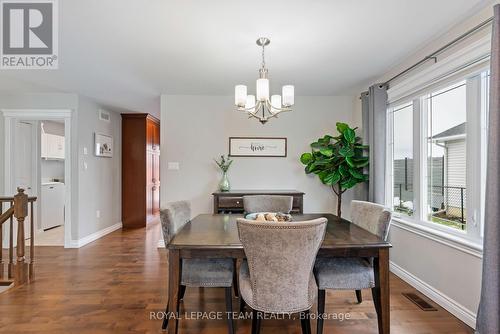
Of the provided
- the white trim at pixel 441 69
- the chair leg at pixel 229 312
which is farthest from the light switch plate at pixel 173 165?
the white trim at pixel 441 69

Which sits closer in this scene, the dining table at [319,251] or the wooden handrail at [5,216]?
the dining table at [319,251]

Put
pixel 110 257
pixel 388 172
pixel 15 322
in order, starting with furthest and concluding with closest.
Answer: pixel 110 257 < pixel 388 172 < pixel 15 322

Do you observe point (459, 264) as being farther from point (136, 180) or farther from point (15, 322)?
point (136, 180)

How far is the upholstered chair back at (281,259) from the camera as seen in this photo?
60.1 inches

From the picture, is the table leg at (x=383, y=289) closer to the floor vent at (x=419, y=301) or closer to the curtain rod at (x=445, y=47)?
the floor vent at (x=419, y=301)

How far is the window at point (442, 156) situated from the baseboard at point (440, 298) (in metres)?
0.56

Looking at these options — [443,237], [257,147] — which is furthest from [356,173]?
[257,147]

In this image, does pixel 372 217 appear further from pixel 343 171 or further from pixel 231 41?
pixel 231 41

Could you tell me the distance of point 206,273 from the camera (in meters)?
1.97

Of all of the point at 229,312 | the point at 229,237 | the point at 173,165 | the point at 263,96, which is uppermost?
the point at 263,96

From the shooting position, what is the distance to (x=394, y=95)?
3.08 meters

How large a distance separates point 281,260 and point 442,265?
5.79ft

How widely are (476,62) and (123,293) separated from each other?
360cm

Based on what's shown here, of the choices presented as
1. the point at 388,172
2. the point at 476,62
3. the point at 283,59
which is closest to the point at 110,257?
the point at 283,59
